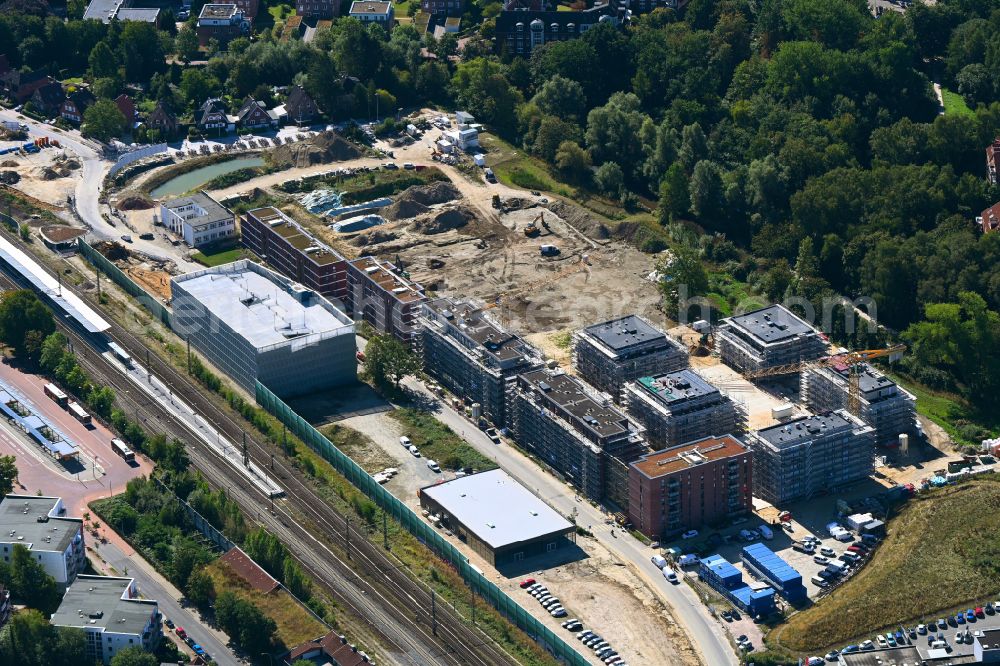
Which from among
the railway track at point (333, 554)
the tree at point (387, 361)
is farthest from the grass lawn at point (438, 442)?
the railway track at point (333, 554)

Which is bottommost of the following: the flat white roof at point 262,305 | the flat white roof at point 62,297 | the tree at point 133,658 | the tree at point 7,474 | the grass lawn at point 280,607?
the grass lawn at point 280,607

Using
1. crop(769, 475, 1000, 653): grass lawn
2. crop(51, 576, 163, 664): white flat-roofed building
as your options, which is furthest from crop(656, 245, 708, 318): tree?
crop(51, 576, 163, 664): white flat-roofed building

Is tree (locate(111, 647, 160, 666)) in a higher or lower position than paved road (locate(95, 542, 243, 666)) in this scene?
higher

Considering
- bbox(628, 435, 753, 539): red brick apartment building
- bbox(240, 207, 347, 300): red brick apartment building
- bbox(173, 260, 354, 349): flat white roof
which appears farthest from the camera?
bbox(240, 207, 347, 300): red brick apartment building

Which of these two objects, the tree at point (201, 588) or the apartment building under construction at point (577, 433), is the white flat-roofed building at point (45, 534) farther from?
the apartment building under construction at point (577, 433)

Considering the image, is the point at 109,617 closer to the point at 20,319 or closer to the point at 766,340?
the point at 20,319

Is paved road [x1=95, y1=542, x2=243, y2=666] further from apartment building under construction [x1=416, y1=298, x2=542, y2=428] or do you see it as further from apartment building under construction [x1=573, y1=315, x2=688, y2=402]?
apartment building under construction [x1=573, y1=315, x2=688, y2=402]

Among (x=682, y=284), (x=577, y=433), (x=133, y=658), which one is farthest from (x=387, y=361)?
(x=133, y=658)
